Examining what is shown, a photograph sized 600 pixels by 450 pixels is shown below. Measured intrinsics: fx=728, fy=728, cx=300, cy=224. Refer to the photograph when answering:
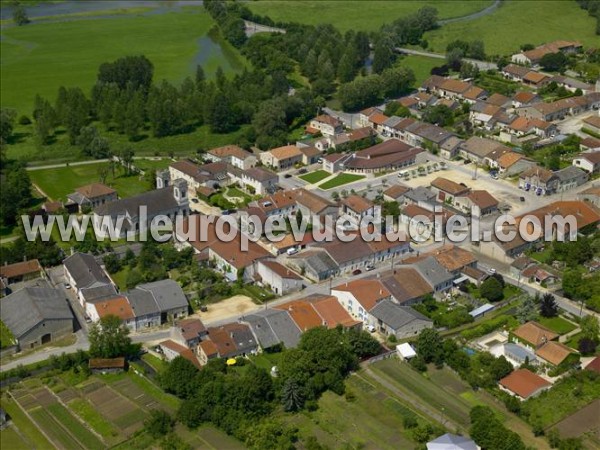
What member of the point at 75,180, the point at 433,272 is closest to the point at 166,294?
the point at 433,272

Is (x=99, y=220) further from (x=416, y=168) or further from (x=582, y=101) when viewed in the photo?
(x=582, y=101)

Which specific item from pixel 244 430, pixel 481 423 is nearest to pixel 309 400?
pixel 244 430

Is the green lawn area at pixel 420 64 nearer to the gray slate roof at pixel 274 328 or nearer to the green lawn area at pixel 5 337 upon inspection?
the gray slate roof at pixel 274 328

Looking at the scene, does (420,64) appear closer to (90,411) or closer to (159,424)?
(90,411)

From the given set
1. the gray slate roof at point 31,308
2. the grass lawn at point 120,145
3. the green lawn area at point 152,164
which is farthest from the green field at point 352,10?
the gray slate roof at point 31,308

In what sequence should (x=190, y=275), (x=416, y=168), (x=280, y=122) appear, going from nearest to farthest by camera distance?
(x=190, y=275)
(x=416, y=168)
(x=280, y=122)
